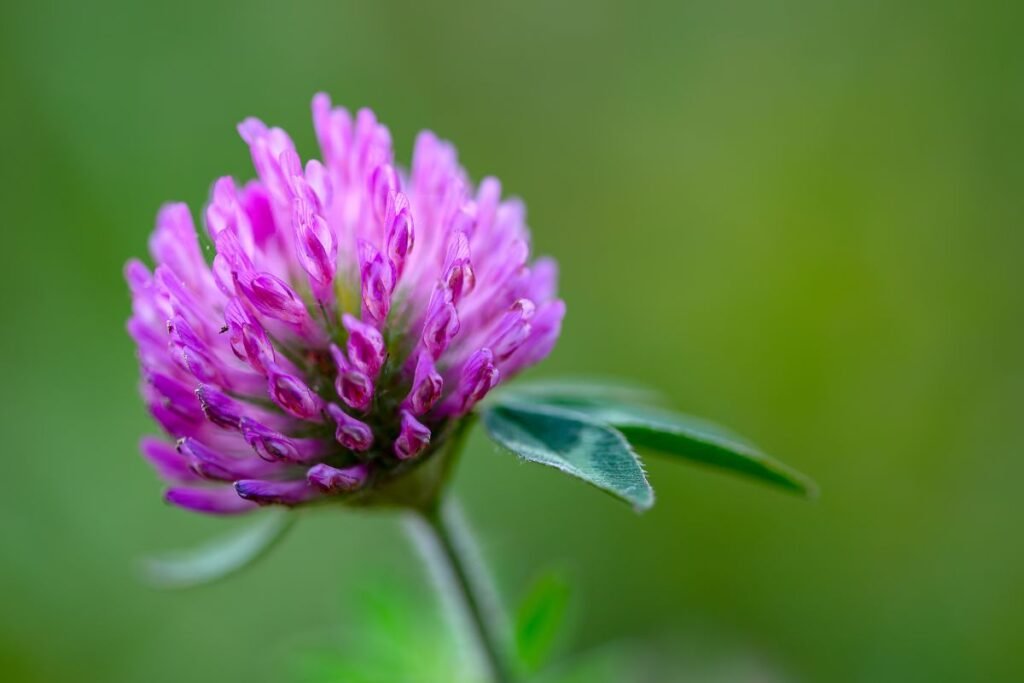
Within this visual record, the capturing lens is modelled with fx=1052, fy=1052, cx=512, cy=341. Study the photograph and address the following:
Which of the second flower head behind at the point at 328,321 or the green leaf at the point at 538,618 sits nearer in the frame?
the second flower head behind at the point at 328,321

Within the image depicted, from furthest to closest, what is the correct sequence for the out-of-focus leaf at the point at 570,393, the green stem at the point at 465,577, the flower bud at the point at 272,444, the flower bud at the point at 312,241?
the out-of-focus leaf at the point at 570,393 < the green stem at the point at 465,577 < the flower bud at the point at 312,241 < the flower bud at the point at 272,444

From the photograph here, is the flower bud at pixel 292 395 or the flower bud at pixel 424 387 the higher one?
the flower bud at pixel 424 387

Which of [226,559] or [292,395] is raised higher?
[292,395]

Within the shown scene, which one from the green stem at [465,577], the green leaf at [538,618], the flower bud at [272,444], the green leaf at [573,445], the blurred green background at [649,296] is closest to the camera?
the green leaf at [573,445]

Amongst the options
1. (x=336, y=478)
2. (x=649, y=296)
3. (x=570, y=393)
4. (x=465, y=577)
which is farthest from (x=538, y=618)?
(x=649, y=296)

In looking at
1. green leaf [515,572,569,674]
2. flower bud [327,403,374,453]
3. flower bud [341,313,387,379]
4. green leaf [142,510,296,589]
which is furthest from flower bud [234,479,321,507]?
green leaf [515,572,569,674]

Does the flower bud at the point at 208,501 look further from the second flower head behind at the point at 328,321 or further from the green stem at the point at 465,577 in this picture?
the green stem at the point at 465,577

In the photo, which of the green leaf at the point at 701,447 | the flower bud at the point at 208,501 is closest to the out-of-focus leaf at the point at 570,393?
the green leaf at the point at 701,447

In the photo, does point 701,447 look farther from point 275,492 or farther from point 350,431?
point 275,492
